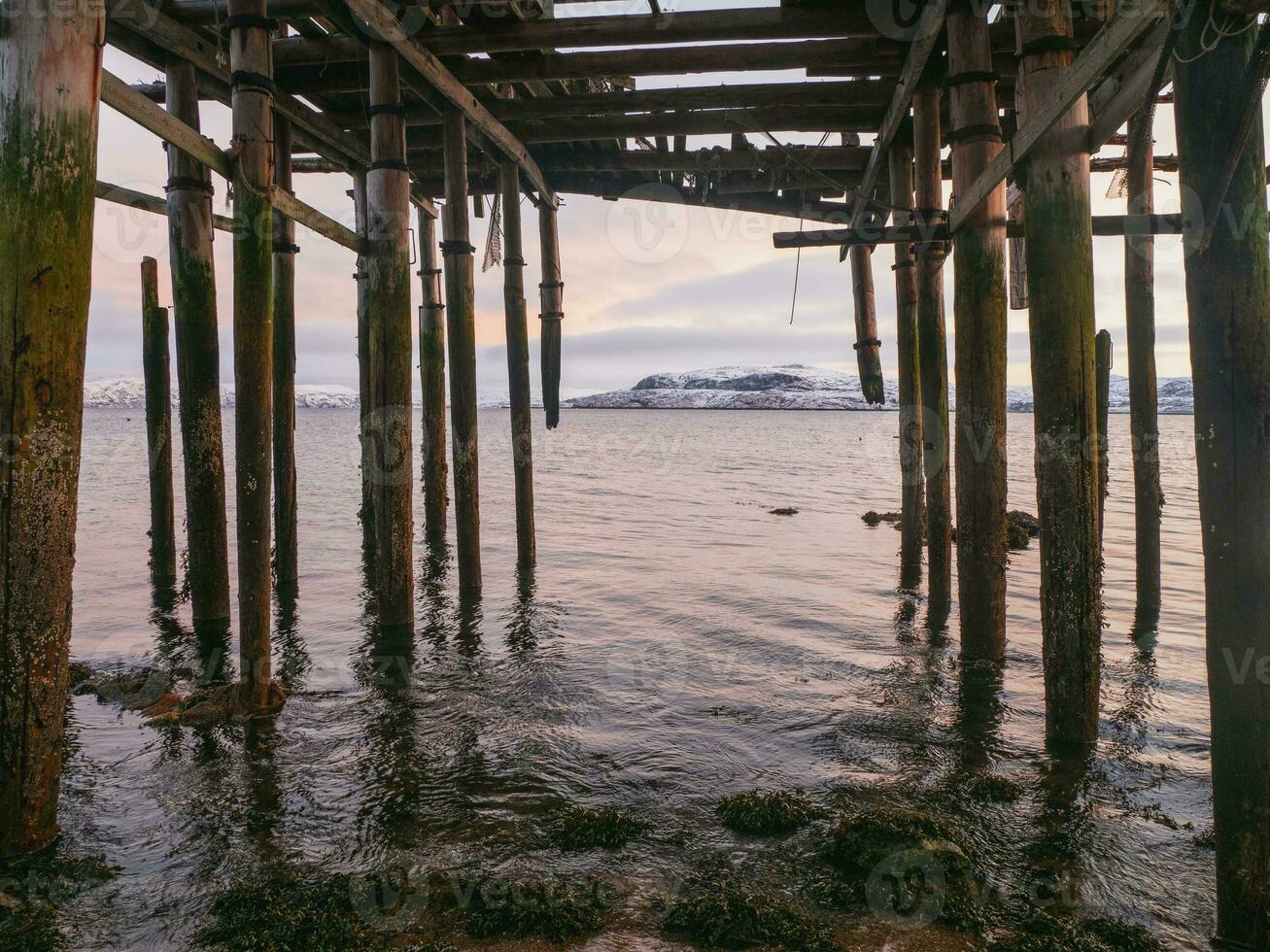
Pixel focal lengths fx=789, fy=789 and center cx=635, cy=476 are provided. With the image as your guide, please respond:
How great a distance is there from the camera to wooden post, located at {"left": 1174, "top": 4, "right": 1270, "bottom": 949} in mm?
2727

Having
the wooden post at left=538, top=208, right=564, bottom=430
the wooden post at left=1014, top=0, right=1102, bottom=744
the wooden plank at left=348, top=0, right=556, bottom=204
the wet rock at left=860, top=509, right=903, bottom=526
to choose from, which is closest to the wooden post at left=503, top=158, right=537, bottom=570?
the wooden plank at left=348, top=0, right=556, bottom=204

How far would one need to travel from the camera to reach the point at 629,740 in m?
5.64

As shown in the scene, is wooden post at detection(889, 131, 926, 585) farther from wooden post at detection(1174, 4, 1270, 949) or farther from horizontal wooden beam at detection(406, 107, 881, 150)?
wooden post at detection(1174, 4, 1270, 949)

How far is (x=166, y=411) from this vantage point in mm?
9312

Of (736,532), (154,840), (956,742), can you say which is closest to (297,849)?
(154,840)

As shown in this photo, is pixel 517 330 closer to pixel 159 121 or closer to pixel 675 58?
pixel 675 58

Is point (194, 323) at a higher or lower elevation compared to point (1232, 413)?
higher

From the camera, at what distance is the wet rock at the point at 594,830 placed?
13.4ft

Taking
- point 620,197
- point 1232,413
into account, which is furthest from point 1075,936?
point 620,197

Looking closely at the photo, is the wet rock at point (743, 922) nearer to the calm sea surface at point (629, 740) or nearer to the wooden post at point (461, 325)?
the calm sea surface at point (629, 740)

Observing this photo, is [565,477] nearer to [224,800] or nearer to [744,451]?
[744,451]

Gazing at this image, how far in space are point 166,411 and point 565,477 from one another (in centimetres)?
2042

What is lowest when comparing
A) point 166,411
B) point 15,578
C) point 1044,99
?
point 15,578

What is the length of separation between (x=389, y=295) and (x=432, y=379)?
9.25 ft
